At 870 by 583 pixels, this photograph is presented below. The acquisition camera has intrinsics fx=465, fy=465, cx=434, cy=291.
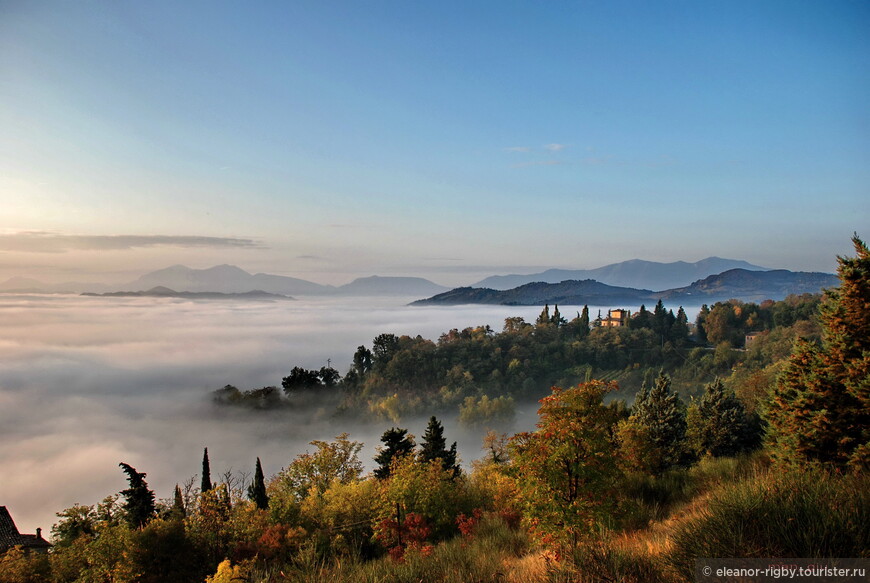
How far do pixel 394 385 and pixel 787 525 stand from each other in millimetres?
154291

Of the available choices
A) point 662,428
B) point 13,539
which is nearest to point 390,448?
point 662,428

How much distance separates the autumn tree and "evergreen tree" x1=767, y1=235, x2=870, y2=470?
6.28 metres

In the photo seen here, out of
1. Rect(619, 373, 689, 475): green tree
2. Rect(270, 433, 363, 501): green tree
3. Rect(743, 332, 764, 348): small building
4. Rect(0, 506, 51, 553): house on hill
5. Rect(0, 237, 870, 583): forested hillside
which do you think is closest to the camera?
Rect(0, 237, 870, 583): forested hillside

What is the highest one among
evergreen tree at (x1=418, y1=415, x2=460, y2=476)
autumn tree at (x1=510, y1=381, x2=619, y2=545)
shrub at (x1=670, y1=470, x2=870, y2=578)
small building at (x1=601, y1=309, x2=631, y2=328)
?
shrub at (x1=670, y1=470, x2=870, y2=578)

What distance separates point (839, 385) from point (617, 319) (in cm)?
17352

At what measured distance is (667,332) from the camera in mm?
151500

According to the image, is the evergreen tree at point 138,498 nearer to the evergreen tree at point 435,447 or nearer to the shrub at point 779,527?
the evergreen tree at point 435,447

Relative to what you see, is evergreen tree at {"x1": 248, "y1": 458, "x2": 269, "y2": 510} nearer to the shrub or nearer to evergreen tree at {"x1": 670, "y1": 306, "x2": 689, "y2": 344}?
the shrub

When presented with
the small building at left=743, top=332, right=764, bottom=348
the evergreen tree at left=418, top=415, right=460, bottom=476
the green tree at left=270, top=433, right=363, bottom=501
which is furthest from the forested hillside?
the small building at left=743, top=332, right=764, bottom=348

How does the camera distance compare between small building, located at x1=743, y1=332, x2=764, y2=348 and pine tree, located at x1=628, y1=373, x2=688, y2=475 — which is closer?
pine tree, located at x1=628, y1=373, x2=688, y2=475

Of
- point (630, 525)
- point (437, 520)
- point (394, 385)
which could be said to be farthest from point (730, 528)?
point (394, 385)

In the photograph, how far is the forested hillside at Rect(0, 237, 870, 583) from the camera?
4.83 m

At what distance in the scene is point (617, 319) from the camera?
177000mm

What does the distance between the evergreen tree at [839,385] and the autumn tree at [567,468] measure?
628 centimetres
